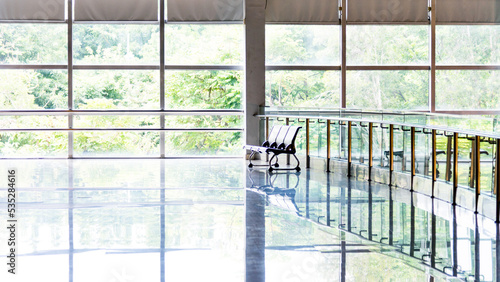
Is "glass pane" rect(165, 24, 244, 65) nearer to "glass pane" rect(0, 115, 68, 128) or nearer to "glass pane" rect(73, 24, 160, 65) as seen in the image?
"glass pane" rect(73, 24, 160, 65)

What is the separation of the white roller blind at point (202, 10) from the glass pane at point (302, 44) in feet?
2.79

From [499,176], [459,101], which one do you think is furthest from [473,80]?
[499,176]

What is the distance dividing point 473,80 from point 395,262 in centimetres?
1061

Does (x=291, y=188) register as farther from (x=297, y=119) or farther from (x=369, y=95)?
(x=369, y=95)

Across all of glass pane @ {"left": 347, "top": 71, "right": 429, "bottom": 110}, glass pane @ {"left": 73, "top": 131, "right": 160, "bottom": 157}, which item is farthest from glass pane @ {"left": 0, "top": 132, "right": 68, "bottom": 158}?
glass pane @ {"left": 347, "top": 71, "right": 429, "bottom": 110}

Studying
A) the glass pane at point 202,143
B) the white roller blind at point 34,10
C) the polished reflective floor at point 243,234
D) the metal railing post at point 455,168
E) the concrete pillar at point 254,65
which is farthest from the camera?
the glass pane at point 202,143

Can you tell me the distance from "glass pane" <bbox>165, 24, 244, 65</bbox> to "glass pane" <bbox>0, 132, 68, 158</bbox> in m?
2.84

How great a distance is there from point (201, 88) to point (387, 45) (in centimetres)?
411

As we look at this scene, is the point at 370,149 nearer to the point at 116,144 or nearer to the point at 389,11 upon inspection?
the point at 389,11

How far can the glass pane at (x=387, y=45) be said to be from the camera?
12875 mm

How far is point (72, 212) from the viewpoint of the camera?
5.30 m

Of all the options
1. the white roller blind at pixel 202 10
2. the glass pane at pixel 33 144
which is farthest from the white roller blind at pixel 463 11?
the glass pane at pixel 33 144

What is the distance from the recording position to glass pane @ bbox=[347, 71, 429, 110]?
12961mm

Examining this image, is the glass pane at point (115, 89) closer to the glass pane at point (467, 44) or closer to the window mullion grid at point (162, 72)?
the window mullion grid at point (162, 72)
